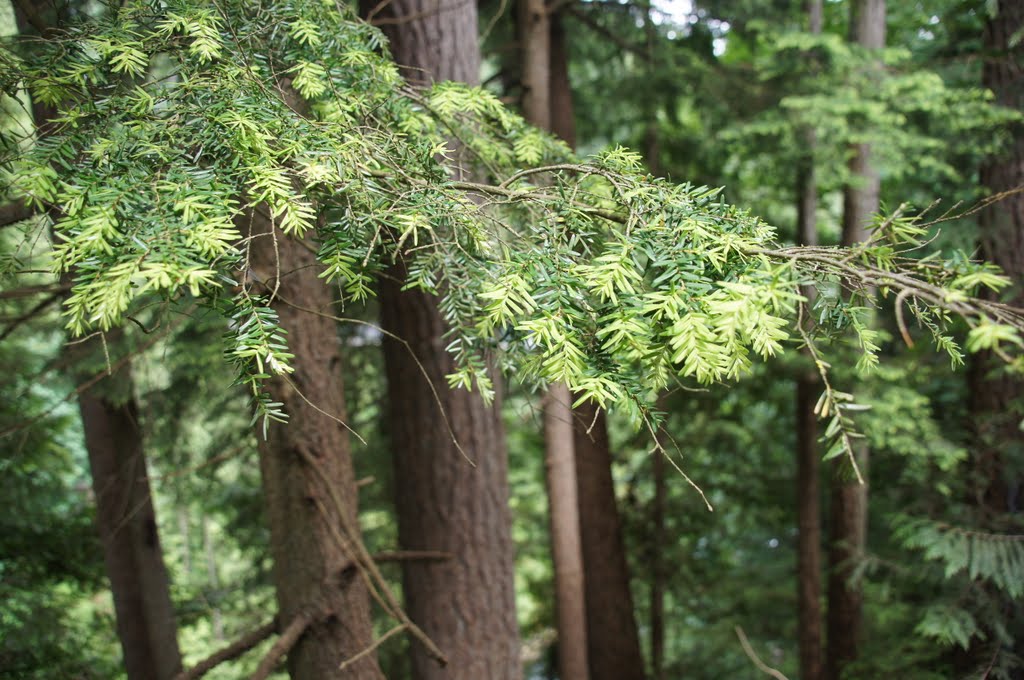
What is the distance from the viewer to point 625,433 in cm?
1002

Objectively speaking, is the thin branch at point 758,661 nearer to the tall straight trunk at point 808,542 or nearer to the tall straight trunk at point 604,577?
the tall straight trunk at point 604,577

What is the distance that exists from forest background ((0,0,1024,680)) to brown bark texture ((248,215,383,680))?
0.08ft

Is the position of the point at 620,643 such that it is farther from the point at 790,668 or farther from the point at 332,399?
the point at 332,399

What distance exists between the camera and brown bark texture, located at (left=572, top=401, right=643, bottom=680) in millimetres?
7848

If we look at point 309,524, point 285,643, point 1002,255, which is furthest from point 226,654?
point 1002,255

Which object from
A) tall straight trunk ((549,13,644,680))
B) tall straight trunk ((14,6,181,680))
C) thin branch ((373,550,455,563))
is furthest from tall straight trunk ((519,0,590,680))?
tall straight trunk ((14,6,181,680))

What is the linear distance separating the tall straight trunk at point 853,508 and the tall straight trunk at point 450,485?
329cm

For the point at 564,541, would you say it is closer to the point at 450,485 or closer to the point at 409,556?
the point at 450,485

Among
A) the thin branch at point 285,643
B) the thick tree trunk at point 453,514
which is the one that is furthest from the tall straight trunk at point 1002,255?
the thin branch at point 285,643

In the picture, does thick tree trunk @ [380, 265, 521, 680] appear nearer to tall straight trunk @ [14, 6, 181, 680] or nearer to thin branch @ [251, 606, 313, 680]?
thin branch @ [251, 606, 313, 680]

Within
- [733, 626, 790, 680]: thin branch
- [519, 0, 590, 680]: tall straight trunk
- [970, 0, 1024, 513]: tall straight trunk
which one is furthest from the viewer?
[519, 0, 590, 680]: tall straight trunk

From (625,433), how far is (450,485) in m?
6.01

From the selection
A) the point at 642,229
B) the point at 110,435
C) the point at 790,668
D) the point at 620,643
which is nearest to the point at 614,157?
the point at 642,229

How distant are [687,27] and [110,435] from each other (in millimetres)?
6925
